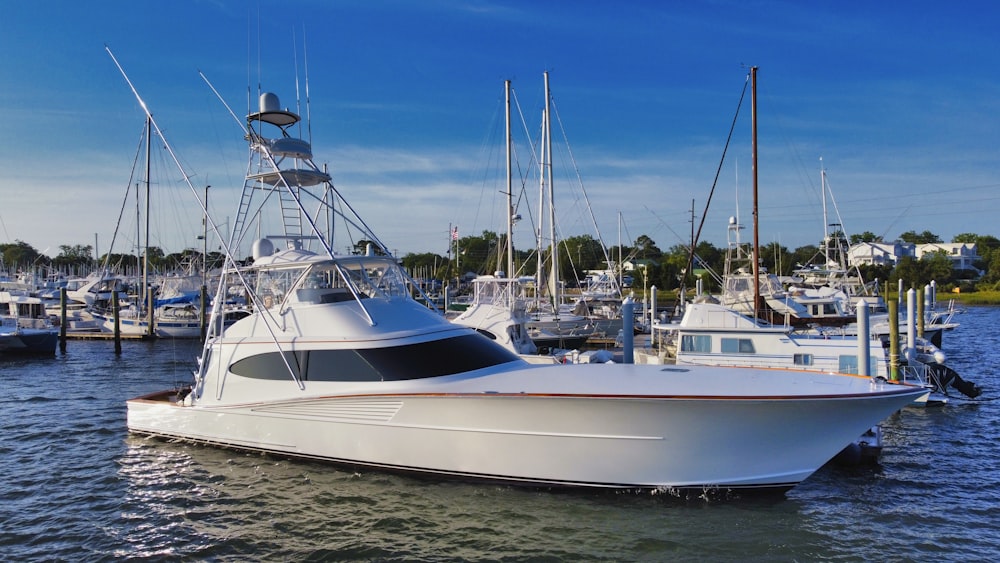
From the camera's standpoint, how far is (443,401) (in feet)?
29.1

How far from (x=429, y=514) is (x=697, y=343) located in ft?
36.6

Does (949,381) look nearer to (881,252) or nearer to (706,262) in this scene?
(706,262)

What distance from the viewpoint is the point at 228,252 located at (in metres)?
11.1

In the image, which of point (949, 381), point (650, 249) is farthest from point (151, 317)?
point (650, 249)

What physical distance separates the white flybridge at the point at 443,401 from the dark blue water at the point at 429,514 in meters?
0.41

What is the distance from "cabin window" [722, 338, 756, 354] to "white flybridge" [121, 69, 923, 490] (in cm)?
773

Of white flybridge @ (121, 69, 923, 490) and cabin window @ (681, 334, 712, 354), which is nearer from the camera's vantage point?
white flybridge @ (121, 69, 923, 490)

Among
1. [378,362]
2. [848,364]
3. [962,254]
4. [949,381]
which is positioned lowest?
[949,381]

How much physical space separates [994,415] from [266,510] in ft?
52.2

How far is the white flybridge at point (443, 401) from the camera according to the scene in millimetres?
8273

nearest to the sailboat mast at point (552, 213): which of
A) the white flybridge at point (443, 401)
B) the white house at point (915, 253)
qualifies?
the white flybridge at point (443, 401)

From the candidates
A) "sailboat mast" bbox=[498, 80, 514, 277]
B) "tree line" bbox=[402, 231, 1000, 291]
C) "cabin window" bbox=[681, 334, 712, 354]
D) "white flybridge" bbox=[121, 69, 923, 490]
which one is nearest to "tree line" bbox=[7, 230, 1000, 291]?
"tree line" bbox=[402, 231, 1000, 291]

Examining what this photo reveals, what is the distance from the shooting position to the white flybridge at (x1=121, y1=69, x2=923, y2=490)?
27.1 feet

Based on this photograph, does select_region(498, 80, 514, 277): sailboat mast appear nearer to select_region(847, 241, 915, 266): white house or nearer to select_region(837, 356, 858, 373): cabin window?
select_region(837, 356, 858, 373): cabin window
